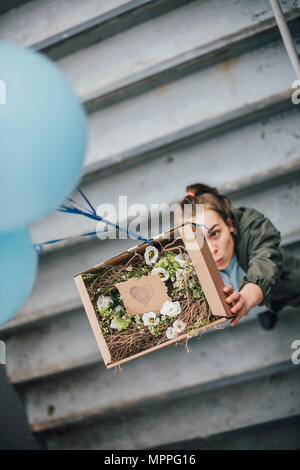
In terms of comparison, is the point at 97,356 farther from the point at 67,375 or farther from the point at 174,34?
the point at 174,34

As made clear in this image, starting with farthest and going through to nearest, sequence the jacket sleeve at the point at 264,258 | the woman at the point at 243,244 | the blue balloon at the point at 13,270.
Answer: the woman at the point at 243,244 → the jacket sleeve at the point at 264,258 → the blue balloon at the point at 13,270

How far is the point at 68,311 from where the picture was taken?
2090 mm

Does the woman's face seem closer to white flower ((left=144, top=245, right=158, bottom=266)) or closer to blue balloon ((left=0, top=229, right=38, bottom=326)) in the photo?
white flower ((left=144, top=245, right=158, bottom=266))

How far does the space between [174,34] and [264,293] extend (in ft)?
4.41

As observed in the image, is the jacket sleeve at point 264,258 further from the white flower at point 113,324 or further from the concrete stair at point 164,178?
the white flower at point 113,324

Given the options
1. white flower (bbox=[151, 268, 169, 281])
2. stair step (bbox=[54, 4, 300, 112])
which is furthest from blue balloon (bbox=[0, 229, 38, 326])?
stair step (bbox=[54, 4, 300, 112])

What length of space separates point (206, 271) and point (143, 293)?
222 mm

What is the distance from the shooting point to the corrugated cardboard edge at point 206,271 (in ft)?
3.65

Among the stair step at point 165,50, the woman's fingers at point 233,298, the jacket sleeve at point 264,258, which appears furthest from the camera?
the stair step at point 165,50

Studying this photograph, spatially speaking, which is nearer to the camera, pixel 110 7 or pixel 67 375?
pixel 110 7
